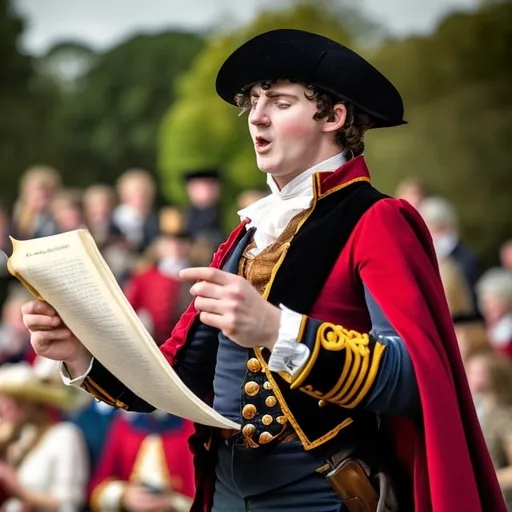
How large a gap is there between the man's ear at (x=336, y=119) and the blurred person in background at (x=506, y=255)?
7340mm

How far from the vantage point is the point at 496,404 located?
17.7 feet

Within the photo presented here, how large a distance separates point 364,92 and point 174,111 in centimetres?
999

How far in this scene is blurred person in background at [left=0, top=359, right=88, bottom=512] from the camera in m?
6.24

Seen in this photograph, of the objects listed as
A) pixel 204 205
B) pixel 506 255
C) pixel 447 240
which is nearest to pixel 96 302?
pixel 447 240

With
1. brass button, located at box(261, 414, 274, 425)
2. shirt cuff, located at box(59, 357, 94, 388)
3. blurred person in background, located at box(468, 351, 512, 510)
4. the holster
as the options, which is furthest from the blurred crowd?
shirt cuff, located at box(59, 357, 94, 388)

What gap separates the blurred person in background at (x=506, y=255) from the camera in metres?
10.2

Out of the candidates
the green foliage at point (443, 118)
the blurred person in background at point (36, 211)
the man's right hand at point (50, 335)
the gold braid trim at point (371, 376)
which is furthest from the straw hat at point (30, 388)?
the green foliage at point (443, 118)

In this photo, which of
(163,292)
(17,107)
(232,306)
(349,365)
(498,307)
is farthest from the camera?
(17,107)

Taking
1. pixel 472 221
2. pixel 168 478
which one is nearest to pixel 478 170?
pixel 472 221

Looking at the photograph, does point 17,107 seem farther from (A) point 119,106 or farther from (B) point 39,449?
(B) point 39,449

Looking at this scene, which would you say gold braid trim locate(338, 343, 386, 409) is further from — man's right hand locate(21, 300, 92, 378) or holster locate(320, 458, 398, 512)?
man's right hand locate(21, 300, 92, 378)

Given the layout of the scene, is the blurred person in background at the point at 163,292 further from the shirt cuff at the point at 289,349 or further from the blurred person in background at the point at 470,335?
the shirt cuff at the point at 289,349

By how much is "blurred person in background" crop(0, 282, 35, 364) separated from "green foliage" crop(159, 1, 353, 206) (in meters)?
2.29

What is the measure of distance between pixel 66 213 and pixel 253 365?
22.4ft
